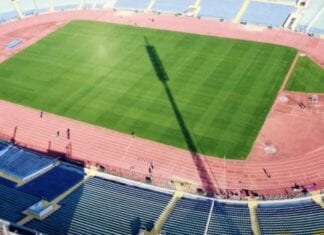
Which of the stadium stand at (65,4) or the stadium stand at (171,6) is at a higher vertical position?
the stadium stand at (171,6)

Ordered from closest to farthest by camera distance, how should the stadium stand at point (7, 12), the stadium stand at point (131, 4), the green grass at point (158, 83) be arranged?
the green grass at point (158, 83) → the stadium stand at point (131, 4) → the stadium stand at point (7, 12)

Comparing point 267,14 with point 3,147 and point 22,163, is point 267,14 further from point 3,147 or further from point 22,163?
point 22,163

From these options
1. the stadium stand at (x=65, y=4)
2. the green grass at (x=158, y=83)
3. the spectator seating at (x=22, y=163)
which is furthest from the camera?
the stadium stand at (x=65, y=4)

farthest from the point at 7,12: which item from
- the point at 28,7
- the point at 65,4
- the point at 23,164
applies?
the point at 23,164

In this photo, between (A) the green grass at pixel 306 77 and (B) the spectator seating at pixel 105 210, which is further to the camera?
(A) the green grass at pixel 306 77

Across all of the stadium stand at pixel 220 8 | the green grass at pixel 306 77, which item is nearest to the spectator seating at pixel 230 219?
the green grass at pixel 306 77

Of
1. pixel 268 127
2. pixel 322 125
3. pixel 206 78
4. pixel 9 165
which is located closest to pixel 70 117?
pixel 9 165

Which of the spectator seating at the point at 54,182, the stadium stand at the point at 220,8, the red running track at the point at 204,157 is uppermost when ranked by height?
the stadium stand at the point at 220,8

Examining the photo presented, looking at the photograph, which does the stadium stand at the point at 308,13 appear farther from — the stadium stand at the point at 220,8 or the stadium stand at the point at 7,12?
the stadium stand at the point at 7,12

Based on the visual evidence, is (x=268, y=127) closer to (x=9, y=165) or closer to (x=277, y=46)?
(x=277, y=46)
